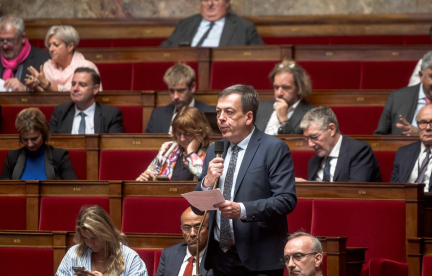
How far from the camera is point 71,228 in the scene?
2010 mm

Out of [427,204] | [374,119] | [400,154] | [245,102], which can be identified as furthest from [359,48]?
[245,102]

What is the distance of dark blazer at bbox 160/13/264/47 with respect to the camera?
10.2ft

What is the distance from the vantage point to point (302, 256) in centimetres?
142

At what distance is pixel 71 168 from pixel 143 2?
1.55m

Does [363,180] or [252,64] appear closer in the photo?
[363,180]

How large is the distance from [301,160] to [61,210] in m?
0.73

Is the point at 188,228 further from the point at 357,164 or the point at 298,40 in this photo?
the point at 298,40

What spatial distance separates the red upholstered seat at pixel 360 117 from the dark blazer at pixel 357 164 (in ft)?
1.48

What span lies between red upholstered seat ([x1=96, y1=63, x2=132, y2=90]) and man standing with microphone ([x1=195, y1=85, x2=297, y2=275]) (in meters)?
1.70

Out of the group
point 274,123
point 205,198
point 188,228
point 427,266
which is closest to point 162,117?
point 274,123

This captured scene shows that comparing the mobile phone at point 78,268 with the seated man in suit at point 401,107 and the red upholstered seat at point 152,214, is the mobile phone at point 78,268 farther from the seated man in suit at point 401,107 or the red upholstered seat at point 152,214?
the seated man in suit at point 401,107

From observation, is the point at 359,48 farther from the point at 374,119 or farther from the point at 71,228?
the point at 71,228

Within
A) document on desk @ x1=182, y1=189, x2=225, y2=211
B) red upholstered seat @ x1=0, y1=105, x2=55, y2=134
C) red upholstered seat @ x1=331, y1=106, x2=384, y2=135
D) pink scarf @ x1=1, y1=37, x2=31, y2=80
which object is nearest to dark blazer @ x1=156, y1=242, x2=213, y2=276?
document on desk @ x1=182, y1=189, x2=225, y2=211

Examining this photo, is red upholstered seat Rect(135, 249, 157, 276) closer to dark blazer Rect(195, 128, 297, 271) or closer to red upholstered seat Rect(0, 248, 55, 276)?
red upholstered seat Rect(0, 248, 55, 276)
